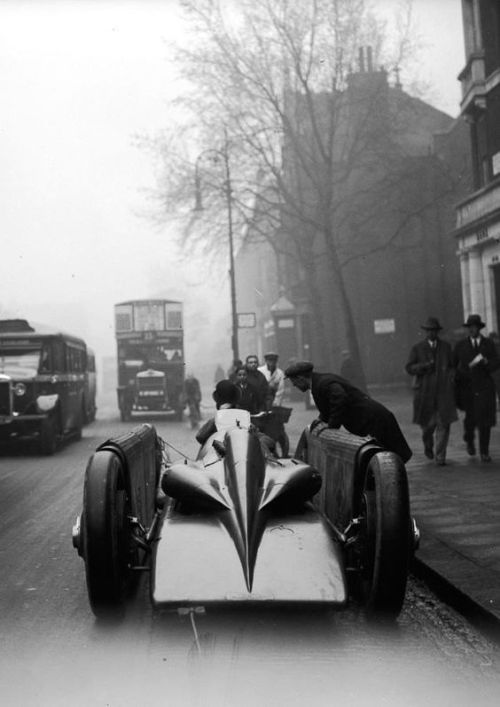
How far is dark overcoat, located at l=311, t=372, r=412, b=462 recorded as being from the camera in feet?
22.3

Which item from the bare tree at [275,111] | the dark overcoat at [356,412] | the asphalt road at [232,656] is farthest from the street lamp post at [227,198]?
the asphalt road at [232,656]

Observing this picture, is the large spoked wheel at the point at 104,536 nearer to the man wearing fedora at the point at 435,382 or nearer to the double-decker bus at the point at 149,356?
the man wearing fedora at the point at 435,382

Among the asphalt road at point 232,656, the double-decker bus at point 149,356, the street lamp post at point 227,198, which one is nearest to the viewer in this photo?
the asphalt road at point 232,656

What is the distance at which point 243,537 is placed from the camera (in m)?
4.59

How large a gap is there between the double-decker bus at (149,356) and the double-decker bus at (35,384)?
29.7ft

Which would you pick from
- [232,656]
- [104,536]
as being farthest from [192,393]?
[232,656]

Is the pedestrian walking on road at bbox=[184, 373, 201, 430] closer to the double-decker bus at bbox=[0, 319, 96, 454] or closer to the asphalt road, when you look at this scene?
the double-decker bus at bbox=[0, 319, 96, 454]

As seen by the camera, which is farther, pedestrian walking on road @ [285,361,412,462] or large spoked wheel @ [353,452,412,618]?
pedestrian walking on road @ [285,361,412,462]

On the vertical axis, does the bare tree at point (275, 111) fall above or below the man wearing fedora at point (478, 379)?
above

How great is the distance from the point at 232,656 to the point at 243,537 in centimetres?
60

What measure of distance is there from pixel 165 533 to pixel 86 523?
16.0 inches

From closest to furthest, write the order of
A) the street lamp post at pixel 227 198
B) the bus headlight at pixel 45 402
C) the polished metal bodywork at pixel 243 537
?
the polished metal bodywork at pixel 243 537 → the bus headlight at pixel 45 402 → the street lamp post at pixel 227 198

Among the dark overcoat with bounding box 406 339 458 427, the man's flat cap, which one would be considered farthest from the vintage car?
the dark overcoat with bounding box 406 339 458 427

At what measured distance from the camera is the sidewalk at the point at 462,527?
206 inches
